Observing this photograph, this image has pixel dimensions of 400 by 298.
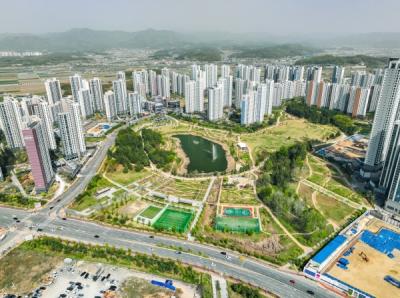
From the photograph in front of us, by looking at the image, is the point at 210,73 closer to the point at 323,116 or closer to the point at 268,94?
the point at 268,94

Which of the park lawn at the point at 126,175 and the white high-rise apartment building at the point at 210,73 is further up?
the white high-rise apartment building at the point at 210,73

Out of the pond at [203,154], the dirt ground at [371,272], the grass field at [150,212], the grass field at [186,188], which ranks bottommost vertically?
the pond at [203,154]

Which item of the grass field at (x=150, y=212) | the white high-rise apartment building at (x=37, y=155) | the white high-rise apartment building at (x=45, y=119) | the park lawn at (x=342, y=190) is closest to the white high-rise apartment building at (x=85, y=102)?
the white high-rise apartment building at (x=45, y=119)

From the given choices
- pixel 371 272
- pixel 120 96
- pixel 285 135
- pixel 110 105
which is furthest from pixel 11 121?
pixel 371 272

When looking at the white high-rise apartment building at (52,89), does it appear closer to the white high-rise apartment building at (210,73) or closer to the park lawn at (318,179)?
the white high-rise apartment building at (210,73)

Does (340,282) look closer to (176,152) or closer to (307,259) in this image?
(307,259)

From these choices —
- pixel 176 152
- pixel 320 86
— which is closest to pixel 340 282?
pixel 176 152

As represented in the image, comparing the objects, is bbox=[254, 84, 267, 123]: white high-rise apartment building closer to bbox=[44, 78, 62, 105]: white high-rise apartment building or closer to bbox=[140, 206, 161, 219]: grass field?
bbox=[140, 206, 161, 219]: grass field
